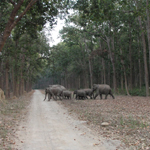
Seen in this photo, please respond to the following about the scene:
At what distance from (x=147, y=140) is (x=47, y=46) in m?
25.7

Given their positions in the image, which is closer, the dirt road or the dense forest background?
the dirt road

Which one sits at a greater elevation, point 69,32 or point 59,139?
point 69,32

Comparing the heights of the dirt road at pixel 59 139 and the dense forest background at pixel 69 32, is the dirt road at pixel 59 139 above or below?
below

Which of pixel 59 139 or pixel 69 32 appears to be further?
pixel 69 32

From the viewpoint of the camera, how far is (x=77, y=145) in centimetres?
652

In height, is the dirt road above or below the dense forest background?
below

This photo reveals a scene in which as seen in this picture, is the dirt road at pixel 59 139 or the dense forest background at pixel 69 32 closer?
the dirt road at pixel 59 139

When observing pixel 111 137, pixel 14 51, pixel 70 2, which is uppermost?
pixel 70 2

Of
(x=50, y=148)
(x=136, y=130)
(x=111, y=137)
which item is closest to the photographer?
(x=50, y=148)

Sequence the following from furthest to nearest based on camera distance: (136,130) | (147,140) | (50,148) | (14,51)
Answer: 1. (14,51)
2. (136,130)
3. (147,140)
4. (50,148)

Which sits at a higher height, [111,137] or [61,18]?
[61,18]

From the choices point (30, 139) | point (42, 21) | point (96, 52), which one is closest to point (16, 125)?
point (30, 139)

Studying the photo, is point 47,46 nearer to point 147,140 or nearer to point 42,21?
point 42,21

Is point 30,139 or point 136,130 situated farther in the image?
point 136,130
